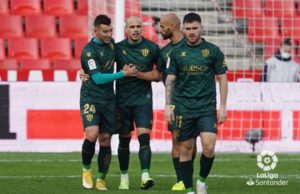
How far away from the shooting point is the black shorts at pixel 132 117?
38.7 feet

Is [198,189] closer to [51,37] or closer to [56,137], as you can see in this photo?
[56,137]

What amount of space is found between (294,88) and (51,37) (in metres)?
6.54

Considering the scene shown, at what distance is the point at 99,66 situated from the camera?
38.1 feet

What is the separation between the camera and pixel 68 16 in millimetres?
22578

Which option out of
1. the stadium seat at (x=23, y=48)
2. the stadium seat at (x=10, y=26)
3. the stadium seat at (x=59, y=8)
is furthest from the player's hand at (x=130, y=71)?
the stadium seat at (x=59, y=8)

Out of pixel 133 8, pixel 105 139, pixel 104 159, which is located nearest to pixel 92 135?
pixel 105 139

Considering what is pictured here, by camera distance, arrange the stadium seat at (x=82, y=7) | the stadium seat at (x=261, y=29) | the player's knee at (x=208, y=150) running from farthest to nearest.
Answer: the stadium seat at (x=82, y=7)
the stadium seat at (x=261, y=29)
the player's knee at (x=208, y=150)

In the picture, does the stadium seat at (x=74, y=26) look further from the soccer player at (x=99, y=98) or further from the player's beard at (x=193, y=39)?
the player's beard at (x=193, y=39)

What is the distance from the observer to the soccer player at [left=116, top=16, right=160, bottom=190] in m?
11.7

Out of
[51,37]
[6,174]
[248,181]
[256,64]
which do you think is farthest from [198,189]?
[51,37]

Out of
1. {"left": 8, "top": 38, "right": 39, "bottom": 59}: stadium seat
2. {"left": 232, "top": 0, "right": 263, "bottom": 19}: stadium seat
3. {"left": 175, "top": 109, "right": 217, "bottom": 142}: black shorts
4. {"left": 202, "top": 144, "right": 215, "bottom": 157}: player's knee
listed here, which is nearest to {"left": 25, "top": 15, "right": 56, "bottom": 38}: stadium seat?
{"left": 8, "top": 38, "right": 39, "bottom": 59}: stadium seat

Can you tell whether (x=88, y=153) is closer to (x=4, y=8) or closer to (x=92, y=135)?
(x=92, y=135)

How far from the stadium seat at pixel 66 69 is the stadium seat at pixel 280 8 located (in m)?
4.11

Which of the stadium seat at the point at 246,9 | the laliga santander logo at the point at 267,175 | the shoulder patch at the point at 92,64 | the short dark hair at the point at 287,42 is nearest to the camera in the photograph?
the shoulder patch at the point at 92,64
